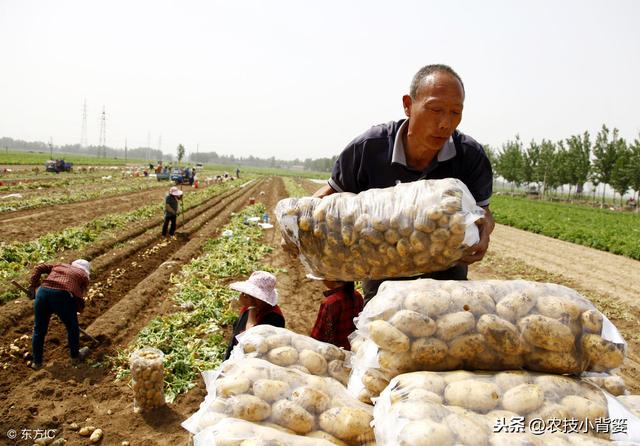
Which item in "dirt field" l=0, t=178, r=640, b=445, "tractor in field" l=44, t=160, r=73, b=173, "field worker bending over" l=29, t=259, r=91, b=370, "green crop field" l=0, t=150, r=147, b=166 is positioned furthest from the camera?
"green crop field" l=0, t=150, r=147, b=166

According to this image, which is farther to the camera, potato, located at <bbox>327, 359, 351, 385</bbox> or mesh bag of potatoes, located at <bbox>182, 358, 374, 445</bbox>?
potato, located at <bbox>327, 359, 351, 385</bbox>

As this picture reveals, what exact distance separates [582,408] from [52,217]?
17428mm

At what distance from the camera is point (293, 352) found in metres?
1.95

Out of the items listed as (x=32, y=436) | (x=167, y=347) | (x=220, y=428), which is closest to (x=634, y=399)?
(x=220, y=428)

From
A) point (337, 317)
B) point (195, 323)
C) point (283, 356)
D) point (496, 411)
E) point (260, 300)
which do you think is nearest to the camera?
point (496, 411)

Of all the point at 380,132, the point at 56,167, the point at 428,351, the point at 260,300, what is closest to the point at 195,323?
the point at 260,300

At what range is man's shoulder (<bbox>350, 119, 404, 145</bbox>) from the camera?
2721mm

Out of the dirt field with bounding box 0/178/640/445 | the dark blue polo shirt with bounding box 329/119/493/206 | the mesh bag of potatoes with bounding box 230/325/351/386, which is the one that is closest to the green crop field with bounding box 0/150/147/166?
the dirt field with bounding box 0/178/640/445

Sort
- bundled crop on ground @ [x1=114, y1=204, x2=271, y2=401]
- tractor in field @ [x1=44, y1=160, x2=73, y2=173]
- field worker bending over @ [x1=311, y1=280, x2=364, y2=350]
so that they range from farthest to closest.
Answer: tractor in field @ [x1=44, y1=160, x2=73, y2=173]
bundled crop on ground @ [x1=114, y1=204, x2=271, y2=401]
field worker bending over @ [x1=311, y1=280, x2=364, y2=350]

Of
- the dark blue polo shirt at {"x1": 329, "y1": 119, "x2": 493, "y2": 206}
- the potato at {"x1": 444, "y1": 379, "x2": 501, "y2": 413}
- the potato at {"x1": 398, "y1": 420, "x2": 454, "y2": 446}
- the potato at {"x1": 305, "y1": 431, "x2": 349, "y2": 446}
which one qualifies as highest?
the dark blue polo shirt at {"x1": 329, "y1": 119, "x2": 493, "y2": 206}

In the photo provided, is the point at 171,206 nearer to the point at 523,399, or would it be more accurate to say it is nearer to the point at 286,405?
the point at 286,405

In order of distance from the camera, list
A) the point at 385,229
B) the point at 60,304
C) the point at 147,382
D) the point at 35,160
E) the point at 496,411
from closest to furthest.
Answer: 1. the point at 496,411
2. the point at 385,229
3. the point at 147,382
4. the point at 60,304
5. the point at 35,160

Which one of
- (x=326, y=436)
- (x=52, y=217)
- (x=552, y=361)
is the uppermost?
(x=552, y=361)

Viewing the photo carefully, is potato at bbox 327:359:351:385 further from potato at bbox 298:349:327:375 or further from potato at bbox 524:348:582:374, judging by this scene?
potato at bbox 524:348:582:374
